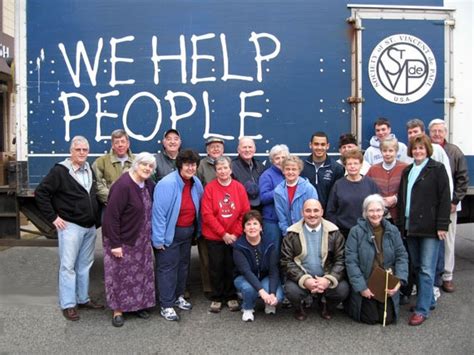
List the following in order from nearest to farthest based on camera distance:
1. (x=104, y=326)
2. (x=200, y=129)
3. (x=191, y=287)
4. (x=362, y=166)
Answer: (x=104, y=326) < (x=362, y=166) < (x=200, y=129) < (x=191, y=287)

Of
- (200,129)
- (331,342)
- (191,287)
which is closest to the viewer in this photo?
(331,342)

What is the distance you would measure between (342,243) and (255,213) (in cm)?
78

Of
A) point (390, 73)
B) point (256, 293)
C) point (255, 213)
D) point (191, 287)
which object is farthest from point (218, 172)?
point (390, 73)

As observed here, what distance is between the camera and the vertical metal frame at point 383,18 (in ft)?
16.0

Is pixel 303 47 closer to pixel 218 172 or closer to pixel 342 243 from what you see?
pixel 218 172

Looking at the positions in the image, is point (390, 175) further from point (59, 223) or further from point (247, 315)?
point (59, 223)

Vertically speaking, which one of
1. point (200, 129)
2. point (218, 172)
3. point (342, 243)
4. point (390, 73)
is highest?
point (390, 73)

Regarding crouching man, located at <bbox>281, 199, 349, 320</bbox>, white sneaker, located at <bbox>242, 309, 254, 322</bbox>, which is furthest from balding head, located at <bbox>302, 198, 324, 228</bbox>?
white sneaker, located at <bbox>242, 309, 254, 322</bbox>

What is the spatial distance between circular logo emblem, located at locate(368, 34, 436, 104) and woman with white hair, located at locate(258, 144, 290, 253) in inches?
50.7

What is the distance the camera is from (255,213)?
4.20 metres

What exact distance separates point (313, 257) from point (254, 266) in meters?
0.52

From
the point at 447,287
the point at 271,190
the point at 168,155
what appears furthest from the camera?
the point at 447,287

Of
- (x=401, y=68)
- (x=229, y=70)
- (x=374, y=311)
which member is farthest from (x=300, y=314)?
(x=401, y=68)

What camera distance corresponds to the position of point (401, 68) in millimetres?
4895
